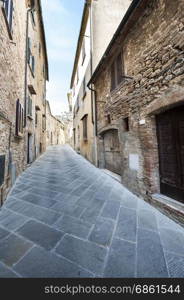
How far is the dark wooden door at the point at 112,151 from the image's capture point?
492 centimetres

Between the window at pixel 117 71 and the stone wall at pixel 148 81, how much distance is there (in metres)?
0.25

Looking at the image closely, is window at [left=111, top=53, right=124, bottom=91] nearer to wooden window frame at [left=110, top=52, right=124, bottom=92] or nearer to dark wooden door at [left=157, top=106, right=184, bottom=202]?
wooden window frame at [left=110, top=52, right=124, bottom=92]

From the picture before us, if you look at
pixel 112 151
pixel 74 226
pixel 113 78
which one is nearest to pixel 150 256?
pixel 74 226

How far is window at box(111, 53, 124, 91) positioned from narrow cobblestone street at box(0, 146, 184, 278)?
3.68m

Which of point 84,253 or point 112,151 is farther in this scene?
point 112,151

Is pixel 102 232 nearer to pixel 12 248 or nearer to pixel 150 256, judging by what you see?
pixel 150 256

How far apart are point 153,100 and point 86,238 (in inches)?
110

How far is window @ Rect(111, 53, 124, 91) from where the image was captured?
165 inches

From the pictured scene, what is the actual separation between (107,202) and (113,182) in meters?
1.49

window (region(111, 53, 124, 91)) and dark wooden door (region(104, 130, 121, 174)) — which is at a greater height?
window (region(111, 53, 124, 91))

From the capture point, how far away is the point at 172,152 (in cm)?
255

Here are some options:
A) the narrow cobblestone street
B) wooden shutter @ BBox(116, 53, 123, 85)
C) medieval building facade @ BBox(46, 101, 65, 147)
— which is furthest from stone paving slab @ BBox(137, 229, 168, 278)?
medieval building facade @ BBox(46, 101, 65, 147)

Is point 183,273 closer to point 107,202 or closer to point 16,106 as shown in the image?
point 107,202

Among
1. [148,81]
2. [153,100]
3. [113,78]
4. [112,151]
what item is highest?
[113,78]
